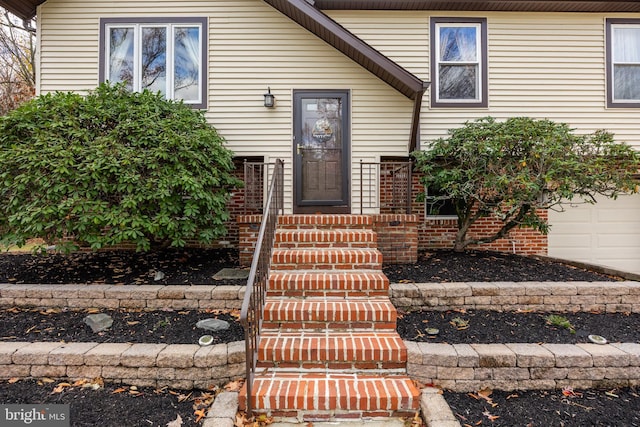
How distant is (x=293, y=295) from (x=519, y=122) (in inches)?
159

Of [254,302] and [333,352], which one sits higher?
[254,302]

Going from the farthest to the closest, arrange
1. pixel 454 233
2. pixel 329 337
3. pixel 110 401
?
pixel 454 233, pixel 329 337, pixel 110 401

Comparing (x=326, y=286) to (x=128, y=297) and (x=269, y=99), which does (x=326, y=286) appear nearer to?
(x=128, y=297)

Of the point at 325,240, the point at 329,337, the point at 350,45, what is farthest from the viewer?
the point at 350,45

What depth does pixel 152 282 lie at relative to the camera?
4098 mm

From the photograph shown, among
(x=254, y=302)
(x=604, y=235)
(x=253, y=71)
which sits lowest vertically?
(x=254, y=302)

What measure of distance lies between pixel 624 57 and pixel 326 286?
23.8 feet

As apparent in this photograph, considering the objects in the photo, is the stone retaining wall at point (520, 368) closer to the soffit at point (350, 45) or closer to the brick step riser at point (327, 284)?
the brick step riser at point (327, 284)

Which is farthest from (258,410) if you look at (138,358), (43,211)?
(43,211)

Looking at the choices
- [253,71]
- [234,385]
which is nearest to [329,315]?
[234,385]

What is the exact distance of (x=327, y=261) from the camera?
3701 millimetres

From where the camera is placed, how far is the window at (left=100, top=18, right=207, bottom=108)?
5730mm

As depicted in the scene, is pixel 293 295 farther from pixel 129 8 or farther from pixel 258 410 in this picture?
pixel 129 8

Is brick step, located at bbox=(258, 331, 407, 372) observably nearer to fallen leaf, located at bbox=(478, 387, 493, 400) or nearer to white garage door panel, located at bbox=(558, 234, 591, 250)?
fallen leaf, located at bbox=(478, 387, 493, 400)
